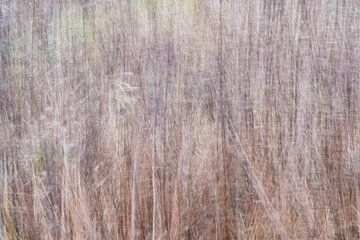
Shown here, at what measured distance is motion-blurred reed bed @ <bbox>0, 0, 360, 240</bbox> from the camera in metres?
1.22

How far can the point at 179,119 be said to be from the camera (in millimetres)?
1254

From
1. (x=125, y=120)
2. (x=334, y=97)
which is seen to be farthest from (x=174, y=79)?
(x=334, y=97)

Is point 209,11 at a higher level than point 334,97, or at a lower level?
higher

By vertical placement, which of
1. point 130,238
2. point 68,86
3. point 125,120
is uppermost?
point 68,86

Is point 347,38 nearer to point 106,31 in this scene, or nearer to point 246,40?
point 246,40

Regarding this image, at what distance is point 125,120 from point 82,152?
157 millimetres

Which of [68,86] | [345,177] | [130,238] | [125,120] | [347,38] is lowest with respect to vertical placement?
[130,238]

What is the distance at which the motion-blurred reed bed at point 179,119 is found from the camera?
1221 mm

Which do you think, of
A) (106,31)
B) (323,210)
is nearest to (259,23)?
(106,31)

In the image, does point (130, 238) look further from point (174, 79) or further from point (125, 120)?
point (174, 79)

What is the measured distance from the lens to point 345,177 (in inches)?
47.8

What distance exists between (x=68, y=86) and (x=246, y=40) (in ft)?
1.73

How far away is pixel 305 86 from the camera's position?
1223 mm

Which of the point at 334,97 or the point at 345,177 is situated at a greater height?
the point at 334,97
